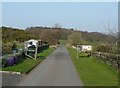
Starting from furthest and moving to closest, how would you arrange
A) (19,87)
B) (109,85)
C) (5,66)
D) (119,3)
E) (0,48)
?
(0,48) → (5,66) → (119,3) → (109,85) → (19,87)

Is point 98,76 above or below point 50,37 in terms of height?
below

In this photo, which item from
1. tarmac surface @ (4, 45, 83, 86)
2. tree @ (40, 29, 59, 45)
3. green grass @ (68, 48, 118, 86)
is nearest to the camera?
tarmac surface @ (4, 45, 83, 86)

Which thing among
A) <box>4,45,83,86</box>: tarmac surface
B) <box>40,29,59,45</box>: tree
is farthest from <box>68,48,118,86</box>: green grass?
<box>40,29,59,45</box>: tree

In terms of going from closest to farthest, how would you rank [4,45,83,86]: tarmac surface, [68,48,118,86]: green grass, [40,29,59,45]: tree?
1. [4,45,83,86]: tarmac surface
2. [68,48,118,86]: green grass
3. [40,29,59,45]: tree

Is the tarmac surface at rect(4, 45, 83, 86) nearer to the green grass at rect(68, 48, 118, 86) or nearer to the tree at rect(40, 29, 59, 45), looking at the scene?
the green grass at rect(68, 48, 118, 86)

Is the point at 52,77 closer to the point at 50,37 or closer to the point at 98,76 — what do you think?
the point at 98,76

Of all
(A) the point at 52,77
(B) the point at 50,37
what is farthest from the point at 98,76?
(B) the point at 50,37

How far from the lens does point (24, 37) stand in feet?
311

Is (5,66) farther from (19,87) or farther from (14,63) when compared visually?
(19,87)

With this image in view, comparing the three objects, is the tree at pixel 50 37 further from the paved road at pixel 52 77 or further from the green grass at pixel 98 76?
the paved road at pixel 52 77

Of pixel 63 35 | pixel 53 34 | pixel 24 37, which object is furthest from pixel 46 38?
pixel 63 35

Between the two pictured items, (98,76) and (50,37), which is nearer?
(98,76)

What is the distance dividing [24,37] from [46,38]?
36742 mm

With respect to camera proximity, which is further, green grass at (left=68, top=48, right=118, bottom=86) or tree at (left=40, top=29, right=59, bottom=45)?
tree at (left=40, top=29, right=59, bottom=45)
